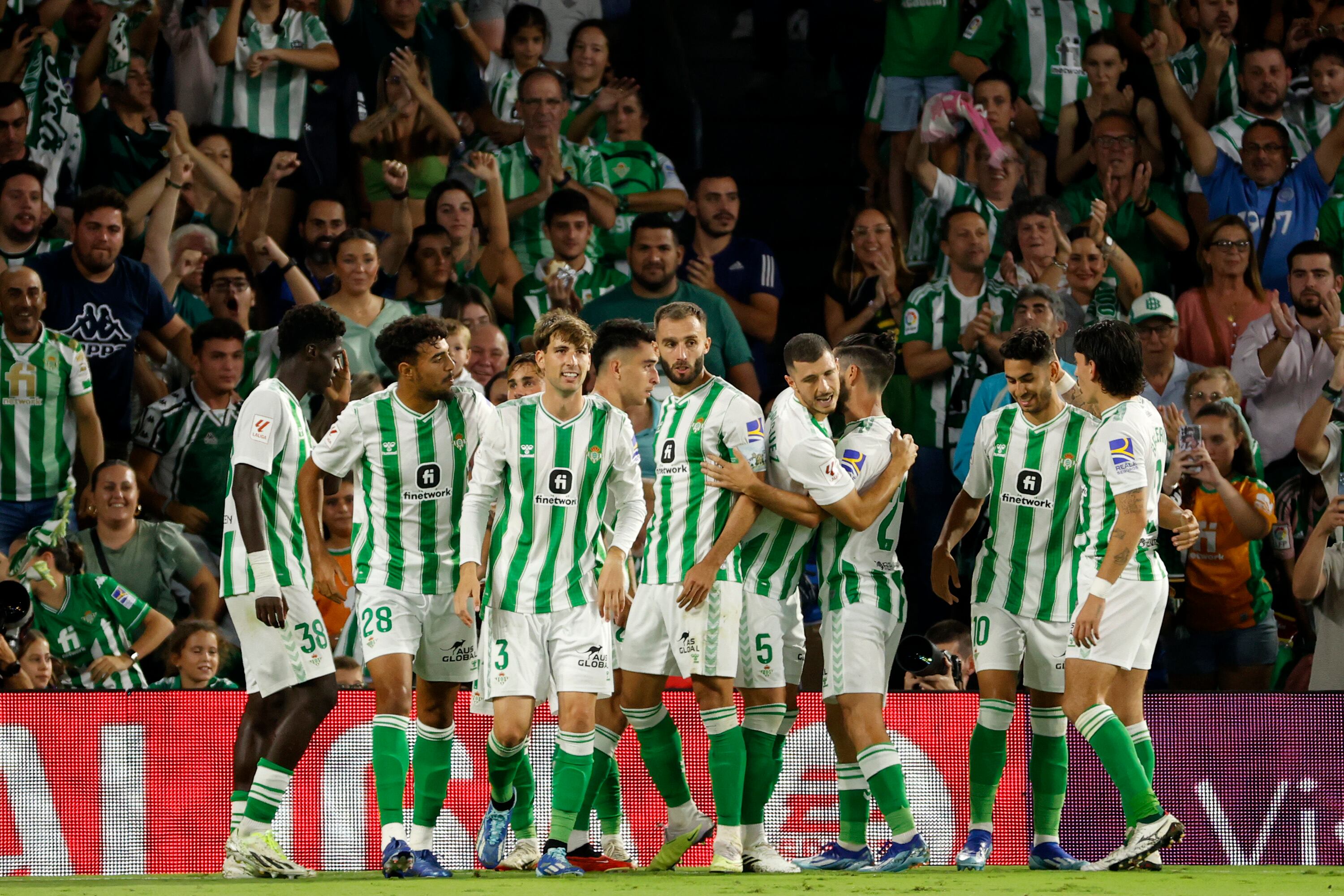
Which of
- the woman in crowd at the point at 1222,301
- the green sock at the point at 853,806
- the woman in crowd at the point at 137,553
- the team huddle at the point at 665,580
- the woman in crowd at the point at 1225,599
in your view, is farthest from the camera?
the woman in crowd at the point at 1222,301

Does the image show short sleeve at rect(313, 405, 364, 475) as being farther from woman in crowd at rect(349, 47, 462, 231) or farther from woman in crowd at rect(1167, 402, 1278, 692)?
woman in crowd at rect(349, 47, 462, 231)

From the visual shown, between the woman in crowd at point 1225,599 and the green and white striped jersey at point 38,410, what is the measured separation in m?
Result: 5.99

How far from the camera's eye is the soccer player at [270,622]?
18.8ft

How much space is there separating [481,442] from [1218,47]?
23.2 ft

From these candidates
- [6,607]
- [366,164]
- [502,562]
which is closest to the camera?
[502,562]

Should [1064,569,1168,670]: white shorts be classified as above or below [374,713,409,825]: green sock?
above

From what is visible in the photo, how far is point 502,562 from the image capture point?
5.75 metres

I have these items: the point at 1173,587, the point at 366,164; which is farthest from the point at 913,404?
the point at 366,164

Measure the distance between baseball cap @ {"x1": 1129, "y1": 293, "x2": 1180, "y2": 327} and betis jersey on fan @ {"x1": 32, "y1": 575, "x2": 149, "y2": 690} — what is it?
5.74m

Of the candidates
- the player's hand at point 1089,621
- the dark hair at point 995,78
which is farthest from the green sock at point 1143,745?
the dark hair at point 995,78

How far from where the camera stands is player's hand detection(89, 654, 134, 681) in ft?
24.3

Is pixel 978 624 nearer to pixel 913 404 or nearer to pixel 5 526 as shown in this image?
pixel 913 404

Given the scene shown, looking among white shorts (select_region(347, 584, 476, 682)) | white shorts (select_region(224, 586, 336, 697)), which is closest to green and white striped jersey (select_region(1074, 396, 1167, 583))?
white shorts (select_region(347, 584, 476, 682))

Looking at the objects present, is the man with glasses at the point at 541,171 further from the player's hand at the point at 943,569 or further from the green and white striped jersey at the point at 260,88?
the player's hand at the point at 943,569
